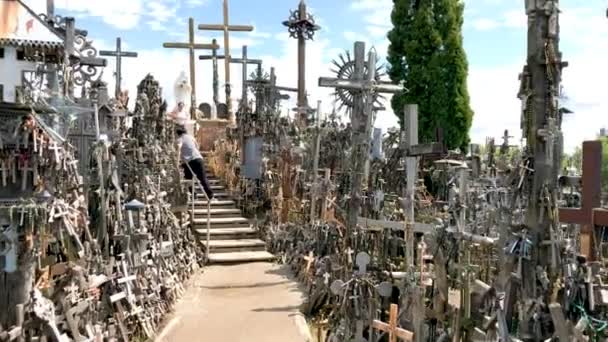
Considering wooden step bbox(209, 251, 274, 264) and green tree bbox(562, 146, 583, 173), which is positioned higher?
green tree bbox(562, 146, 583, 173)

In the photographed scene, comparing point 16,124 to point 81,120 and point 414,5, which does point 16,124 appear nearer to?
point 81,120

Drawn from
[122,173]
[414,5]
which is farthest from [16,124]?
[414,5]

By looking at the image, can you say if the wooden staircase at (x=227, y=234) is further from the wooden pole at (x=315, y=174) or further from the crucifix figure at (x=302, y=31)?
the crucifix figure at (x=302, y=31)

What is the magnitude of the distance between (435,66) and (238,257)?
1064cm

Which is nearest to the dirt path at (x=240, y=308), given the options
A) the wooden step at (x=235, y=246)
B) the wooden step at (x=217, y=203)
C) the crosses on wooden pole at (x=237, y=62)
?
the wooden step at (x=235, y=246)

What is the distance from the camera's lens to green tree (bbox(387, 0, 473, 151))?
20.5 m

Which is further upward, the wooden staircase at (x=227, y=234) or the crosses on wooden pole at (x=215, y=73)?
the crosses on wooden pole at (x=215, y=73)

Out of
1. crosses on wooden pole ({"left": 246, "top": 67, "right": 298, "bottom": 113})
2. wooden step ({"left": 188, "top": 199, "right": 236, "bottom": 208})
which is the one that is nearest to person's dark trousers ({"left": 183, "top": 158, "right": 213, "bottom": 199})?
wooden step ({"left": 188, "top": 199, "right": 236, "bottom": 208})

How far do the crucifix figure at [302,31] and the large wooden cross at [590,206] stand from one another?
1246 cm

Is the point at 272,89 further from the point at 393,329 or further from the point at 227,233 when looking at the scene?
the point at 393,329

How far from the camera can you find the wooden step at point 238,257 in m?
12.6

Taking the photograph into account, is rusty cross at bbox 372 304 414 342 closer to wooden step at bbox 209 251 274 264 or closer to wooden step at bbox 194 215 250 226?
wooden step at bbox 209 251 274 264

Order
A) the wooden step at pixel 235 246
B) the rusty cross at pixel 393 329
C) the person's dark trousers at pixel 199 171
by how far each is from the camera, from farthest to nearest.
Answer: the person's dark trousers at pixel 199 171, the wooden step at pixel 235 246, the rusty cross at pixel 393 329

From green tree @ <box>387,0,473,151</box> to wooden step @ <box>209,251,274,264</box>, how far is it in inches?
350
